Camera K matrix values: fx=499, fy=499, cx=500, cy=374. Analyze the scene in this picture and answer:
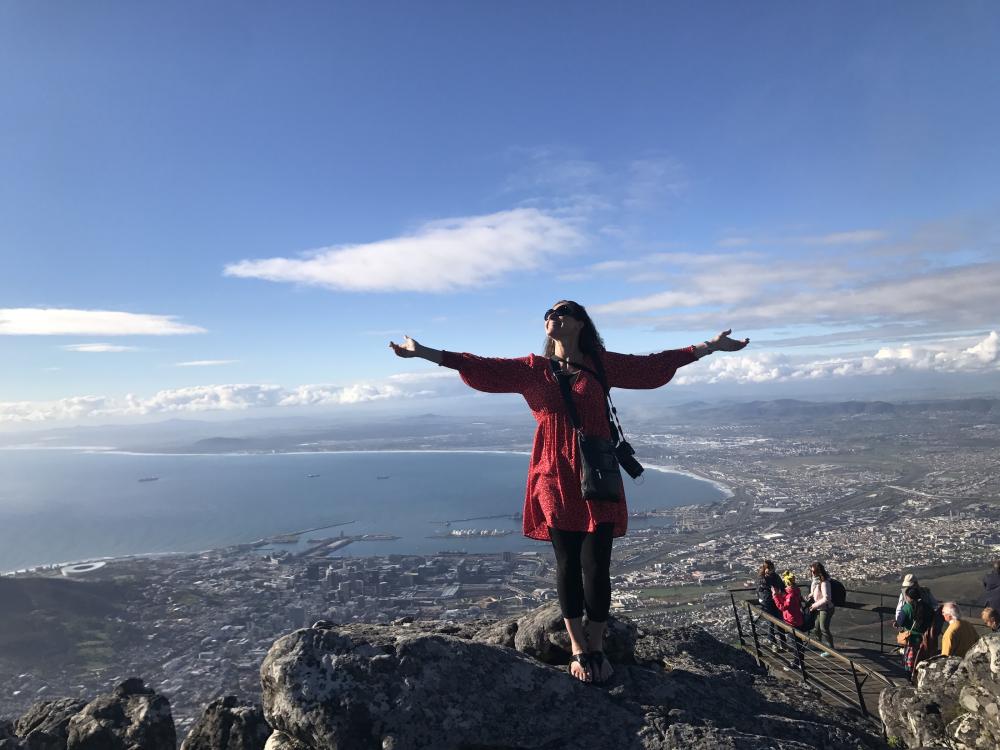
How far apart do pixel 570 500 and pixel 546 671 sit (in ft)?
4.52

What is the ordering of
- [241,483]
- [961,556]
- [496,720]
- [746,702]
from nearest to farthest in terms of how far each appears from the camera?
[496,720], [746,702], [961,556], [241,483]

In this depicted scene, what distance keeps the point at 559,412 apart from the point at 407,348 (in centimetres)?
125

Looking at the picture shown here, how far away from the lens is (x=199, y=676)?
85.8 feet

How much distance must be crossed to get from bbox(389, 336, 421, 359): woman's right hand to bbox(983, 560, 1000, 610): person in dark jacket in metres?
10.2

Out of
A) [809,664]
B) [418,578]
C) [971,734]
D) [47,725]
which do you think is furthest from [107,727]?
[418,578]

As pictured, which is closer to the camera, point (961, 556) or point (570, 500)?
point (570, 500)

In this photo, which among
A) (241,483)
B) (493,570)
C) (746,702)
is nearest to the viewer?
(746,702)

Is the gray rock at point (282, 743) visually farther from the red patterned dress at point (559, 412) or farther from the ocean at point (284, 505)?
the ocean at point (284, 505)

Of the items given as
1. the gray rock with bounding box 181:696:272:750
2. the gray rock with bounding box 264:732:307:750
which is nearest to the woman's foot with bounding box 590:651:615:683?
the gray rock with bounding box 264:732:307:750

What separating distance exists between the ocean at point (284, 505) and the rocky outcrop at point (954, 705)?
61.4 meters

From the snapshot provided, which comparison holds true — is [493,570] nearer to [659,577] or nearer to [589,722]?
[659,577]

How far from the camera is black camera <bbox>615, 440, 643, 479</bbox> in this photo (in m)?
3.66

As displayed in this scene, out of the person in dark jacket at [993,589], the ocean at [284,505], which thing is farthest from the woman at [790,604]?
the ocean at [284,505]

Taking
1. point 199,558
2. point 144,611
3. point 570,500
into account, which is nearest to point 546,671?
point 570,500
